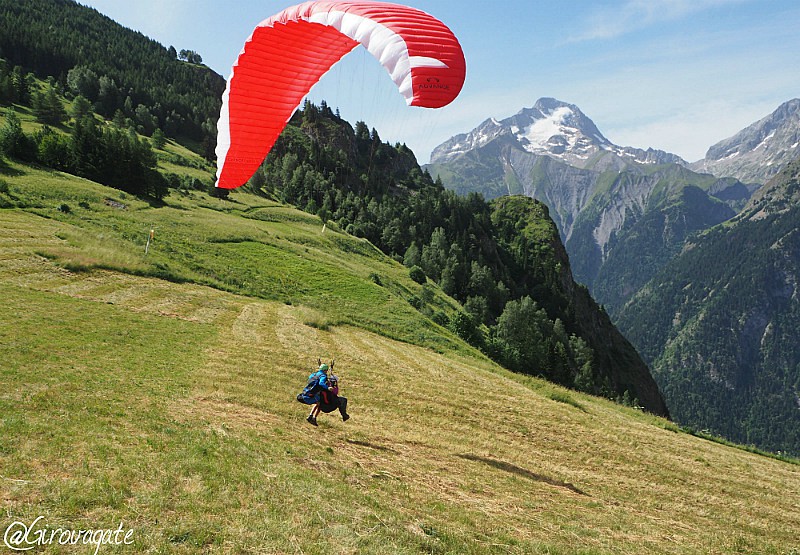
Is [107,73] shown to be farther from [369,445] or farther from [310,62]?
[369,445]

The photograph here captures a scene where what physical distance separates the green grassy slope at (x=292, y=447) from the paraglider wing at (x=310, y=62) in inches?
303

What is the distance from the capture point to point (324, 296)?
44.4 metres

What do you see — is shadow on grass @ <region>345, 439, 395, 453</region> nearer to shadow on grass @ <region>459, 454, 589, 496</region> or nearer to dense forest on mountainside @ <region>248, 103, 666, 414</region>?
shadow on grass @ <region>459, 454, 589, 496</region>

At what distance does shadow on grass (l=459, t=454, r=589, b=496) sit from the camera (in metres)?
13.2

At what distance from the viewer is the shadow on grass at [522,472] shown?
1321 cm

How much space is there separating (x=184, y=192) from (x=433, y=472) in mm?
77841

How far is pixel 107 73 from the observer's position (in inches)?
5763

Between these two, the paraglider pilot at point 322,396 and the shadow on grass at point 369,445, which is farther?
the paraglider pilot at point 322,396

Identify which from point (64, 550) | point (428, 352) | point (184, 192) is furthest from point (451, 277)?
point (64, 550)

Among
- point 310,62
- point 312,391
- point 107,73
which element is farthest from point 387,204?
point 312,391

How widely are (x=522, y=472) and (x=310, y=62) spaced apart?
15.8 meters

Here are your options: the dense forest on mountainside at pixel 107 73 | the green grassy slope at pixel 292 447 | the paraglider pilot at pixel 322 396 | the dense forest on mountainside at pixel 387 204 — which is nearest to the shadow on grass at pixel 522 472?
the green grassy slope at pixel 292 447

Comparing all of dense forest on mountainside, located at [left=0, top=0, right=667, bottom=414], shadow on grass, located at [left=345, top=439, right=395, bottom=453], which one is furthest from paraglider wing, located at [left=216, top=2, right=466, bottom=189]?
dense forest on mountainside, located at [left=0, top=0, right=667, bottom=414]

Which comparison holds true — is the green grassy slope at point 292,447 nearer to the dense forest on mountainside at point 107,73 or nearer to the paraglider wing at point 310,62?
the paraglider wing at point 310,62
